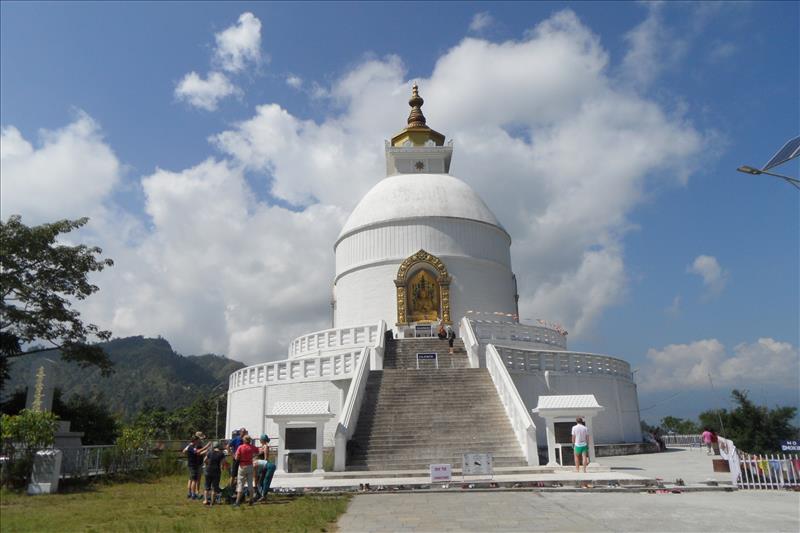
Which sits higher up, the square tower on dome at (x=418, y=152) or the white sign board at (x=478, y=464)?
the square tower on dome at (x=418, y=152)

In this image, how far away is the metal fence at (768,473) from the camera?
11.2 metres

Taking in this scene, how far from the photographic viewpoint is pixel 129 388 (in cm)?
11869

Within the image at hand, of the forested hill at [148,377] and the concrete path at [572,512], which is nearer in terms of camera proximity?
the concrete path at [572,512]

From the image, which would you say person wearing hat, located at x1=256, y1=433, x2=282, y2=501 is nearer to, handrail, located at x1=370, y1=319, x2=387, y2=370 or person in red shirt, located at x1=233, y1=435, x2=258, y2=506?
person in red shirt, located at x1=233, y1=435, x2=258, y2=506

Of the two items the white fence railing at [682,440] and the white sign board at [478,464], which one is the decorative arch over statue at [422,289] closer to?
the white sign board at [478,464]

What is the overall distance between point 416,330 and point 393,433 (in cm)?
969

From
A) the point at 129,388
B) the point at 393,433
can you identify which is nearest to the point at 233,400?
the point at 393,433

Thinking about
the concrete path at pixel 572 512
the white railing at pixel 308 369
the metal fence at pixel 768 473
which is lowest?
the concrete path at pixel 572 512

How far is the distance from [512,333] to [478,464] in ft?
→ 37.3

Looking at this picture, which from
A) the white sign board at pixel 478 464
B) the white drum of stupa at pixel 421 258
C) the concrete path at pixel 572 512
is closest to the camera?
the concrete path at pixel 572 512

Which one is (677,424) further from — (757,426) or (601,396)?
(601,396)

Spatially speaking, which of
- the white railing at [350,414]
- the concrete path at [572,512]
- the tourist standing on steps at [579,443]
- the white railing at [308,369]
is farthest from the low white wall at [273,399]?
the concrete path at [572,512]

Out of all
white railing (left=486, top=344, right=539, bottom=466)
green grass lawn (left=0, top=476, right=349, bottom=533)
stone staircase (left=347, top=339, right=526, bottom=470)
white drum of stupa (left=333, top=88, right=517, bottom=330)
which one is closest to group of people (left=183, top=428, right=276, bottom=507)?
green grass lawn (left=0, top=476, right=349, bottom=533)

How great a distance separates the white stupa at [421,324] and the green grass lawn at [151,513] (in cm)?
366
